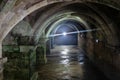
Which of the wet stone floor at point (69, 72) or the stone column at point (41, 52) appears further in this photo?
the stone column at point (41, 52)

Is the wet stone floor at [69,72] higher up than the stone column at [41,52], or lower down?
lower down

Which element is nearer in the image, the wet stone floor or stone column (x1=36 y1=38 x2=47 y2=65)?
the wet stone floor

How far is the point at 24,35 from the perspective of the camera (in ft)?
32.9

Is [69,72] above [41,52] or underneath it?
underneath

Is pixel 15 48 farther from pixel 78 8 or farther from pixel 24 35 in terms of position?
pixel 78 8

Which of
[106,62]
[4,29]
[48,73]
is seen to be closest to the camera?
[4,29]

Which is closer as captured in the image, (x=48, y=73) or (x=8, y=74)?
(x=8, y=74)

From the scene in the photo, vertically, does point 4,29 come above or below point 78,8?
below

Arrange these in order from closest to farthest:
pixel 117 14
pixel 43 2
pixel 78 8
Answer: pixel 43 2 → pixel 117 14 → pixel 78 8

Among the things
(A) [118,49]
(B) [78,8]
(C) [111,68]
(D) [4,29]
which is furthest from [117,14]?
(D) [4,29]

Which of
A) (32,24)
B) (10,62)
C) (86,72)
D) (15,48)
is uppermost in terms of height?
(32,24)

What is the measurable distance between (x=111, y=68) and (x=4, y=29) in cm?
777

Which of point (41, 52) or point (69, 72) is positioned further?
point (41, 52)

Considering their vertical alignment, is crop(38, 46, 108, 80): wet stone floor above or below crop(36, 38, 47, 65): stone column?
below
